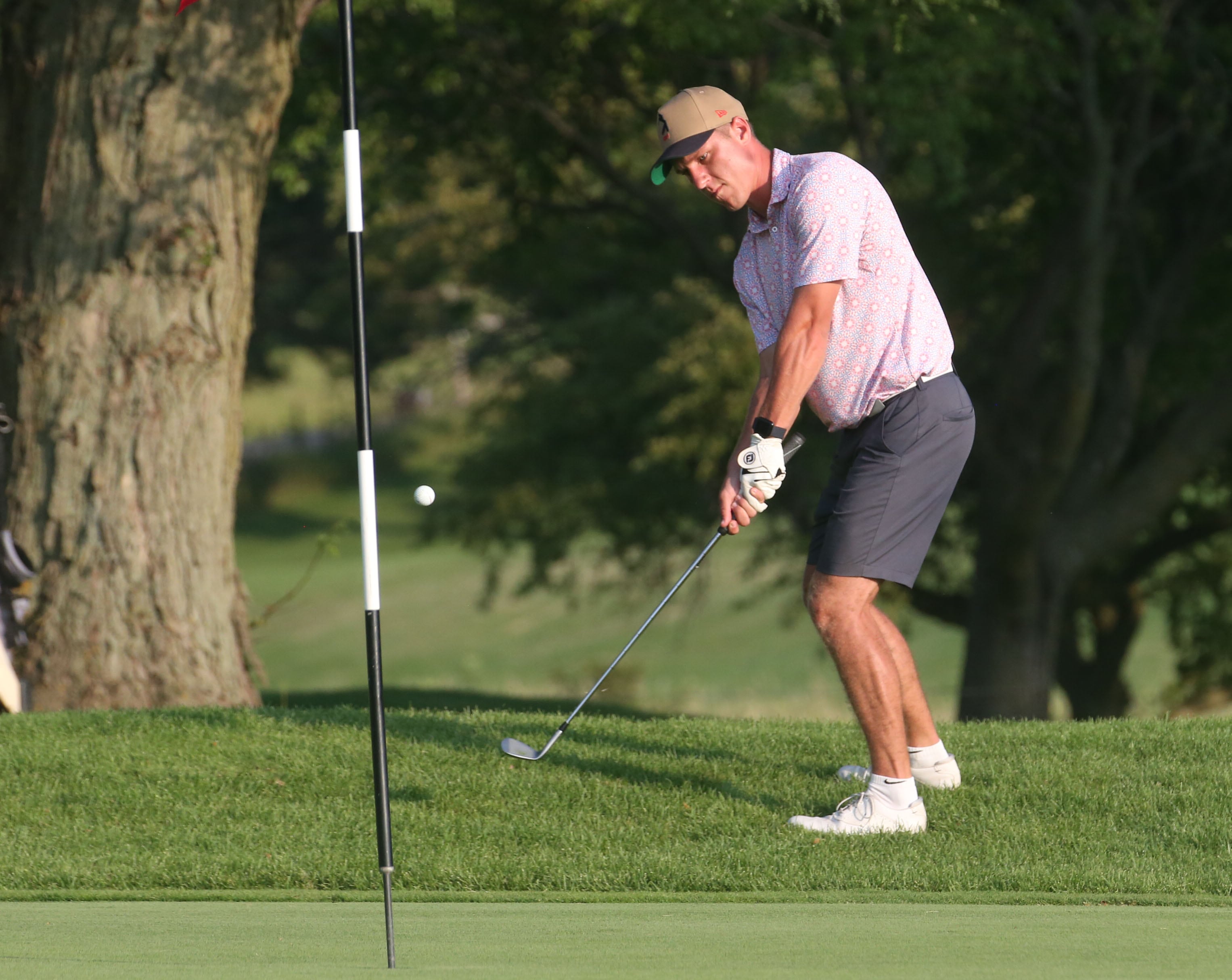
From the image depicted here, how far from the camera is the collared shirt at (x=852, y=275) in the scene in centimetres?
496

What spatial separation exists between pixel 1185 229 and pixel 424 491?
14206 mm

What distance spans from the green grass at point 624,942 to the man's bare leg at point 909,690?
1153 millimetres

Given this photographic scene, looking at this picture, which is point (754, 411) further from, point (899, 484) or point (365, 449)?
point (365, 449)

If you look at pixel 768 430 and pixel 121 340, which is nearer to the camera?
pixel 768 430

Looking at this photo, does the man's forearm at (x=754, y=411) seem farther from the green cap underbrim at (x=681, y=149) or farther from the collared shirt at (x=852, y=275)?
the green cap underbrim at (x=681, y=149)

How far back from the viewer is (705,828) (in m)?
5.42

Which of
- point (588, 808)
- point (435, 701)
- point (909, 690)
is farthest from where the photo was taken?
point (435, 701)

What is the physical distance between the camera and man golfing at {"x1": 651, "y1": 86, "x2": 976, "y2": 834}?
4.99 m

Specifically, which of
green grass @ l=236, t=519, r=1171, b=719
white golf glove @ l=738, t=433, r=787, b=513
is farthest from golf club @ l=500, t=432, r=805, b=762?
green grass @ l=236, t=519, r=1171, b=719

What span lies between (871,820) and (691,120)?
7.59ft

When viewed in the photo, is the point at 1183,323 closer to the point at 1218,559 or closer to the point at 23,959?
the point at 1218,559

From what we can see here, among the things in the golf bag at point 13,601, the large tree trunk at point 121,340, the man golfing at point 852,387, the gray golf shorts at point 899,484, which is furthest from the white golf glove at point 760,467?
the golf bag at point 13,601

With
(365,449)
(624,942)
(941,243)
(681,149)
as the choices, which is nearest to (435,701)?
(681,149)

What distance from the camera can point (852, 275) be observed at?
4.98 m
